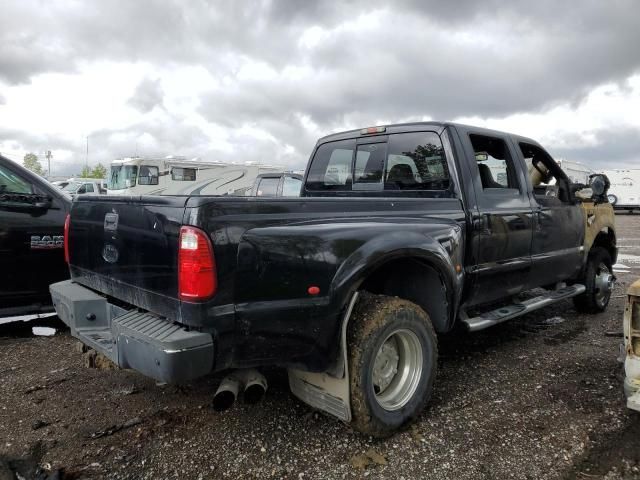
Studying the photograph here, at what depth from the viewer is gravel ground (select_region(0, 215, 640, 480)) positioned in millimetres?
2676

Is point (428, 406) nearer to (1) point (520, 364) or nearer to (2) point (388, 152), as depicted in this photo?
(1) point (520, 364)

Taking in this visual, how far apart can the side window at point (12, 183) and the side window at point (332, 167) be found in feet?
8.89

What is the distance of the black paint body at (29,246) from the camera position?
456cm

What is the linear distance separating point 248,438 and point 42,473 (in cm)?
110

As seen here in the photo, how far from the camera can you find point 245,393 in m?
2.65

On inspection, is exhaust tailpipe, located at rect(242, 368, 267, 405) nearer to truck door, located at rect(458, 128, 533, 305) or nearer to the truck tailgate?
the truck tailgate

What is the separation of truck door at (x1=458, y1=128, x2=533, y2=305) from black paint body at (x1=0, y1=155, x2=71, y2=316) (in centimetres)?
383

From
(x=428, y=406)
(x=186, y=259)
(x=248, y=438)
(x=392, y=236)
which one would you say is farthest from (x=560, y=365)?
(x=186, y=259)

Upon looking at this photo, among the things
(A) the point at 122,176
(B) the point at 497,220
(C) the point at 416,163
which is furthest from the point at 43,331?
(A) the point at 122,176

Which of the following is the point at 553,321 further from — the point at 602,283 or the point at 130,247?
the point at 130,247

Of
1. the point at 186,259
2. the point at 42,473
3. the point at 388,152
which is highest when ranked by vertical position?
the point at 388,152

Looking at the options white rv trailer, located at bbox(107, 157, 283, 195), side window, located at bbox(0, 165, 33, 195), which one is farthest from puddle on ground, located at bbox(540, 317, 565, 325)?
white rv trailer, located at bbox(107, 157, 283, 195)

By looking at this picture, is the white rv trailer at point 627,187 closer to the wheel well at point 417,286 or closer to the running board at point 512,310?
the running board at point 512,310

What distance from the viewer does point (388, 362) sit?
3127 mm
